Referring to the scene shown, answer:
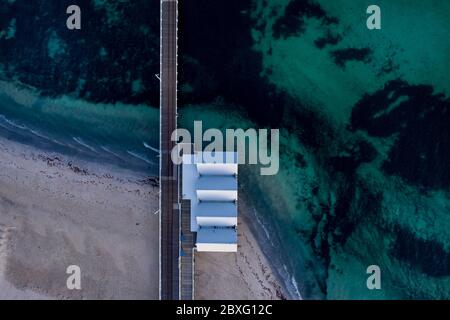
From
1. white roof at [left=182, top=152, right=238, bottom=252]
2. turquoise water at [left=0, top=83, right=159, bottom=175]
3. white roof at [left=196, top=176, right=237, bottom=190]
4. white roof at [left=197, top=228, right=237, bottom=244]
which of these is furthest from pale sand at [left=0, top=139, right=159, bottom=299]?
white roof at [left=196, top=176, right=237, bottom=190]

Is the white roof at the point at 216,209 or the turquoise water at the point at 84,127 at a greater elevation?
the turquoise water at the point at 84,127

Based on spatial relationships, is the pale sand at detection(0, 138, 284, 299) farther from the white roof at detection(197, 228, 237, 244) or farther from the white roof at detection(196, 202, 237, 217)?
the white roof at detection(196, 202, 237, 217)

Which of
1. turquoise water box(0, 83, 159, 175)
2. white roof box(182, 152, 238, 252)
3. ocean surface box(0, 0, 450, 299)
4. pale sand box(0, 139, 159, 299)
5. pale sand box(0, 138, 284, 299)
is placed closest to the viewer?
white roof box(182, 152, 238, 252)

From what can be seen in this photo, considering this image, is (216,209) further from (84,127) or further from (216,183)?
(84,127)

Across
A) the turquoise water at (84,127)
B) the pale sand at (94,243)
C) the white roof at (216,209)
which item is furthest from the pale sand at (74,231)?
the white roof at (216,209)

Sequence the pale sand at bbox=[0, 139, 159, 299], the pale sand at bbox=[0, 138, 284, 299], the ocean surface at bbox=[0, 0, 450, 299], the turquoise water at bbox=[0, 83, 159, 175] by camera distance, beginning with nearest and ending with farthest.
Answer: the ocean surface at bbox=[0, 0, 450, 299], the pale sand at bbox=[0, 138, 284, 299], the pale sand at bbox=[0, 139, 159, 299], the turquoise water at bbox=[0, 83, 159, 175]

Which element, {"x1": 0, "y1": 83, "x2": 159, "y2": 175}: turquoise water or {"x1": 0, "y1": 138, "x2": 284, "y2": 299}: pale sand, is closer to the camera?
{"x1": 0, "y1": 138, "x2": 284, "y2": 299}: pale sand

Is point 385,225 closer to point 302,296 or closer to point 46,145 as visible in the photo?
point 302,296

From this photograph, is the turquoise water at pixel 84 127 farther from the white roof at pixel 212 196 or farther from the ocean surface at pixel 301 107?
the white roof at pixel 212 196

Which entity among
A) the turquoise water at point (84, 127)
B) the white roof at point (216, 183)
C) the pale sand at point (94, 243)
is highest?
the turquoise water at point (84, 127)
